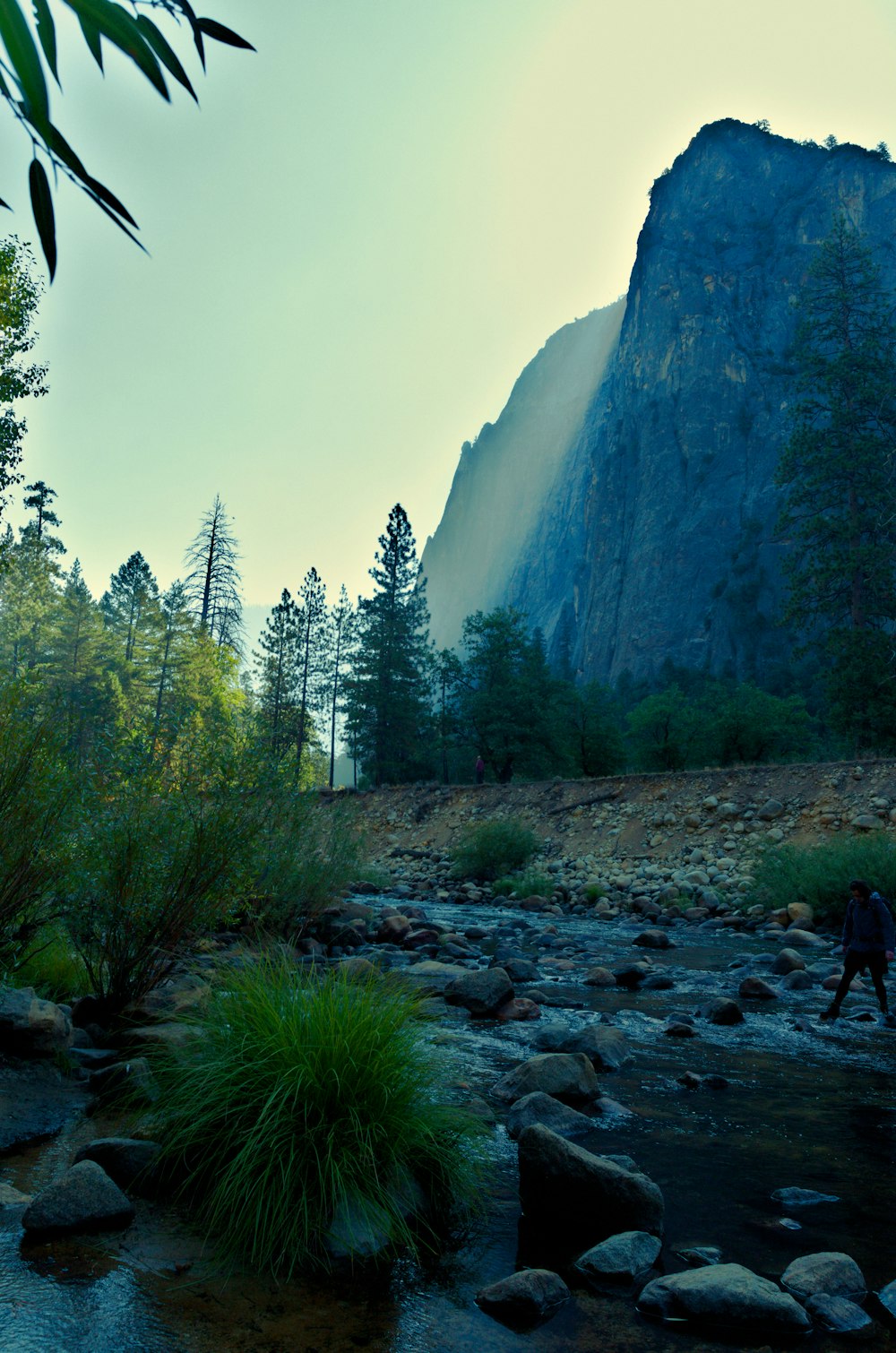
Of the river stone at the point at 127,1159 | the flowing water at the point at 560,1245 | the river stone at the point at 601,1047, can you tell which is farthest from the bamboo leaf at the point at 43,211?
the river stone at the point at 601,1047

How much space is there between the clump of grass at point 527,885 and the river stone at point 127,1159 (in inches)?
688

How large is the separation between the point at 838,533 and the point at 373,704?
89.0 feet

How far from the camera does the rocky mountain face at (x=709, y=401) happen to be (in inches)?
3984

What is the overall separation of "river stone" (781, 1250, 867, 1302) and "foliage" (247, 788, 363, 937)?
20.2 ft

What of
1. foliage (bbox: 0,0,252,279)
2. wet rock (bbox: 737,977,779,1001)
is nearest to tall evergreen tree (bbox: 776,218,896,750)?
wet rock (bbox: 737,977,779,1001)

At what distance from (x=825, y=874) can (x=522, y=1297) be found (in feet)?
47.7

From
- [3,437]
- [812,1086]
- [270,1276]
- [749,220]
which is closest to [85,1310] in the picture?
[270,1276]

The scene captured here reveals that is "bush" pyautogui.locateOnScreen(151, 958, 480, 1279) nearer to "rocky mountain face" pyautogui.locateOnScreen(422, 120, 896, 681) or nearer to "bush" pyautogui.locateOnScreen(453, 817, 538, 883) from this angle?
"bush" pyautogui.locateOnScreen(453, 817, 538, 883)

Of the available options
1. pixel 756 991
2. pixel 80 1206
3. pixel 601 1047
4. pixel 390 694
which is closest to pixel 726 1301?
pixel 80 1206

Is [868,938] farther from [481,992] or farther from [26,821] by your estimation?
[26,821]

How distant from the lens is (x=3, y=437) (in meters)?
19.2

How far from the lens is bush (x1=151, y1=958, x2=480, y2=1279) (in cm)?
370

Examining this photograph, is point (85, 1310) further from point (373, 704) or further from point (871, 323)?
point (373, 704)

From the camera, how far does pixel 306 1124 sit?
153 inches
